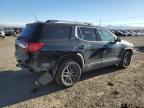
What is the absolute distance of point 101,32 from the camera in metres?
7.75

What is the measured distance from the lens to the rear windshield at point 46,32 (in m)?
Result: 5.96

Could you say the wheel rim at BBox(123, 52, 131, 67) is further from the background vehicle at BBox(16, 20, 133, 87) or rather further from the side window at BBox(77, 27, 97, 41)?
the side window at BBox(77, 27, 97, 41)

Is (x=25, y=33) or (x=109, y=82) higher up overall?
(x=25, y=33)

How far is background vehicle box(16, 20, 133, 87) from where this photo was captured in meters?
5.91

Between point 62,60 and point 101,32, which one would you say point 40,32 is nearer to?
point 62,60

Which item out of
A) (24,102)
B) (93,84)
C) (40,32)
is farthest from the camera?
(93,84)

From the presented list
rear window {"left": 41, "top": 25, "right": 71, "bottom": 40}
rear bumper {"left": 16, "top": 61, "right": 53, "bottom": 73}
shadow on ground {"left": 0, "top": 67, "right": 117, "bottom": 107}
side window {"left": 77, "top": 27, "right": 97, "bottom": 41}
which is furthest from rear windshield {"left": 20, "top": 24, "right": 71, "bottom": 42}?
shadow on ground {"left": 0, "top": 67, "right": 117, "bottom": 107}

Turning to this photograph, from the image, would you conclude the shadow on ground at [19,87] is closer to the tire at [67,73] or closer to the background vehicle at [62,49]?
the tire at [67,73]

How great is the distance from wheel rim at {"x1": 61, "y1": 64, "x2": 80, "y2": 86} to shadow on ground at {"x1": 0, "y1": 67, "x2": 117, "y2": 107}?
321 mm

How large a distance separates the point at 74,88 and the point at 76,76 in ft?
1.37

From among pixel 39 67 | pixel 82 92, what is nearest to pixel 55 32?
pixel 39 67

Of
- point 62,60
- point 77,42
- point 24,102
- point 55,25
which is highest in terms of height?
point 55,25

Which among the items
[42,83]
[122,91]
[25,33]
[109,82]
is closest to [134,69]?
[109,82]

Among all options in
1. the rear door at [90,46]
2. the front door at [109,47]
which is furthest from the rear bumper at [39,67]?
the front door at [109,47]
